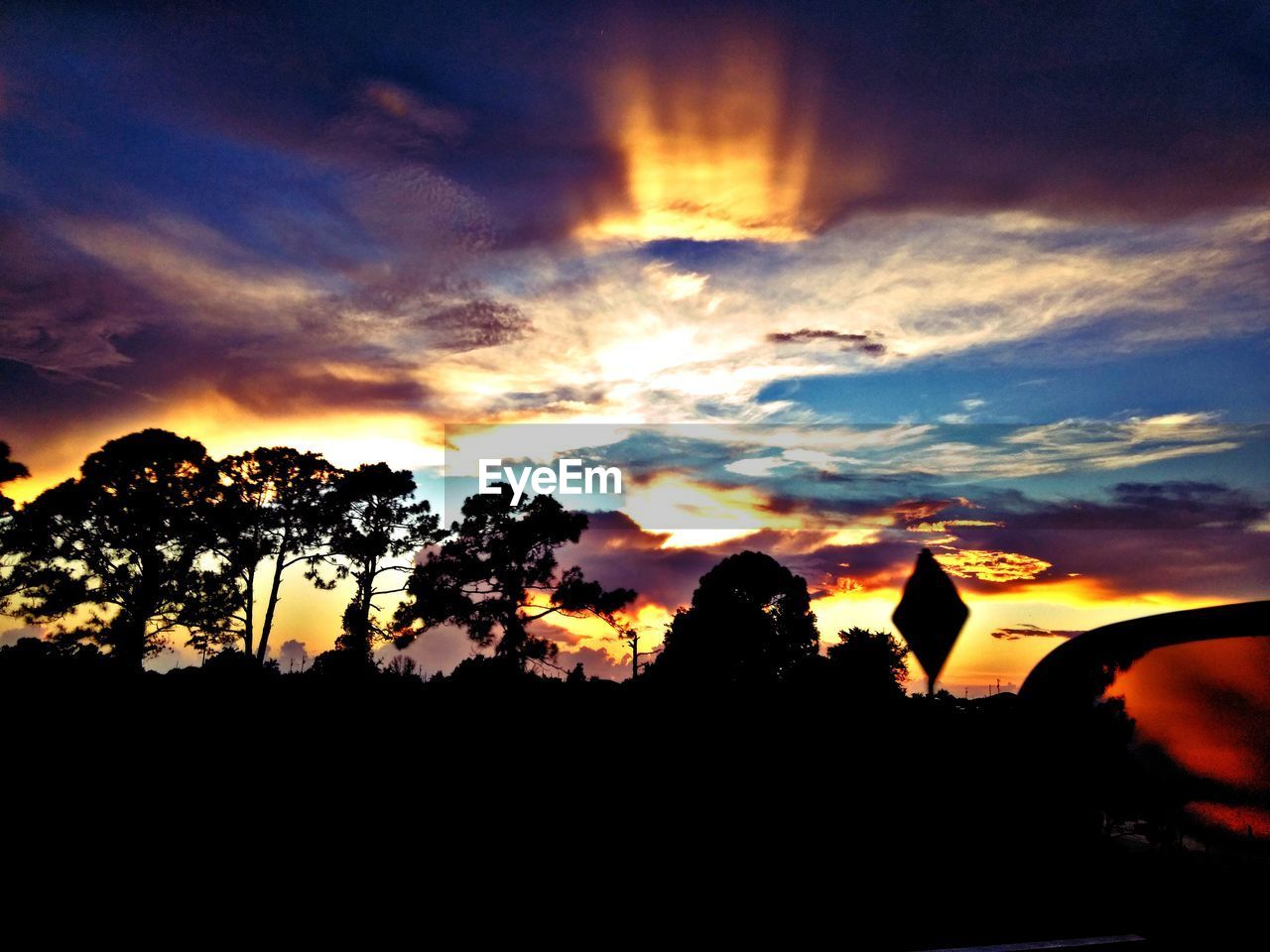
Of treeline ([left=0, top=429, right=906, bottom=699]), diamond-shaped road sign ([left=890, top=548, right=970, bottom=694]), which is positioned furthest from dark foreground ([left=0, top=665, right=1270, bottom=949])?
treeline ([left=0, top=429, right=906, bottom=699])

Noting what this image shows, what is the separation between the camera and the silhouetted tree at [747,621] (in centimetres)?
4450

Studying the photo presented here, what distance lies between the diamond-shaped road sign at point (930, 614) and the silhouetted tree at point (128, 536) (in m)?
36.8

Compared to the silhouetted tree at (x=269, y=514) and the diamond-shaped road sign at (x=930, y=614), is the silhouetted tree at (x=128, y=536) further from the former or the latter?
the diamond-shaped road sign at (x=930, y=614)

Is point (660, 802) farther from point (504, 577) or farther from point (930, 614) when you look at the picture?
point (504, 577)

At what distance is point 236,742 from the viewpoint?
609cm

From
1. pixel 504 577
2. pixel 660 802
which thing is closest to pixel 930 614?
pixel 660 802

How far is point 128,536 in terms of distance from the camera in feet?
111

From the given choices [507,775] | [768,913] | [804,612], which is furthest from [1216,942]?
[804,612]

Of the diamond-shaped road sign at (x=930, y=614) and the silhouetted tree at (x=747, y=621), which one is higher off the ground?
the silhouetted tree at (x=747, y=621)

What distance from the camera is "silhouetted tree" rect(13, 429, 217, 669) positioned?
3347 centimetres

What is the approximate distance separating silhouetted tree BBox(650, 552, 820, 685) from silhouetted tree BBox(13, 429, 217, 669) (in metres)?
24.8

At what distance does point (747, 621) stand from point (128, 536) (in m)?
31.9

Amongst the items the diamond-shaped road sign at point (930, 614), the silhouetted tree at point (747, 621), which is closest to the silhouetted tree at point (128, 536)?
the silhouetted tree at point (747, 621)

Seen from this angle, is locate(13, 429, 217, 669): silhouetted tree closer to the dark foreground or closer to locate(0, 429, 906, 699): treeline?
locate(0, 429, 906, 699): treeline
